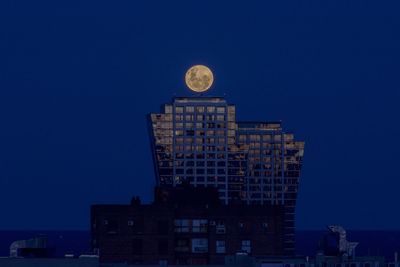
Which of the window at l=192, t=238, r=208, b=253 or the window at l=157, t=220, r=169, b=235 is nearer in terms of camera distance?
the window at l=157, t=220, r=169, b=235

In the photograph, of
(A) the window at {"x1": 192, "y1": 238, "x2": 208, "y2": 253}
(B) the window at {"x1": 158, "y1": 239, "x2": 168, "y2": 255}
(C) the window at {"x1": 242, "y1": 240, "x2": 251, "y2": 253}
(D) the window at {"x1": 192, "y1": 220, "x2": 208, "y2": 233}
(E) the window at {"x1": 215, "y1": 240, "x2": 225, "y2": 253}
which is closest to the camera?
(B) the window at {"x1": 158, "y1": 239, "x2": 168, "y2": 255}

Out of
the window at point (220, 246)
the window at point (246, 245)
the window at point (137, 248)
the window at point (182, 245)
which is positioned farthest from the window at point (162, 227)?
the window at point (246, 245)

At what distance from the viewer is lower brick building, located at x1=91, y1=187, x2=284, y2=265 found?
173625 millimetres

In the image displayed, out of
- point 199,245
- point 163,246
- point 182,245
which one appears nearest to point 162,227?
point 163,246

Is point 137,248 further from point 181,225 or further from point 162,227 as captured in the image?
point 181,225

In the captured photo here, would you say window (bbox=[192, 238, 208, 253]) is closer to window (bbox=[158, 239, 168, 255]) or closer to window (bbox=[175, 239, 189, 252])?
window (bbox=[175, 239, 189, 252])

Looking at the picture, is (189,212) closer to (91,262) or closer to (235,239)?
(235,239)

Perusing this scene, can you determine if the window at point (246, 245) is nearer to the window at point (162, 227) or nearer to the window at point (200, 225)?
the window at point (200, 225)

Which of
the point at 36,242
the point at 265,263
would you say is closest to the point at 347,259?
the point at 265,263

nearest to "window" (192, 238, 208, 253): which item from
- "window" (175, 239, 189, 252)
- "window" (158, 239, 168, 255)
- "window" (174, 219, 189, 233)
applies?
"window" (175, 239, 189, 252)

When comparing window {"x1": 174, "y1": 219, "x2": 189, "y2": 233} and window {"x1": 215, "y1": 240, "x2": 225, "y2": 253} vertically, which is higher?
window {"x1": 174, "y1": 219, "x2": 189, "y2": 233}

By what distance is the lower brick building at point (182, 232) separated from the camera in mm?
173625

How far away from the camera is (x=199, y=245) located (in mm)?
178375

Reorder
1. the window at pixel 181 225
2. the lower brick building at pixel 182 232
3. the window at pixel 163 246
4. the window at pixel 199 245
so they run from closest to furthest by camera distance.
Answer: the lower brick building at pixel 182 232
the window at pixel 163 246
the window at pixel 181 225
the window at pixel 199 245
